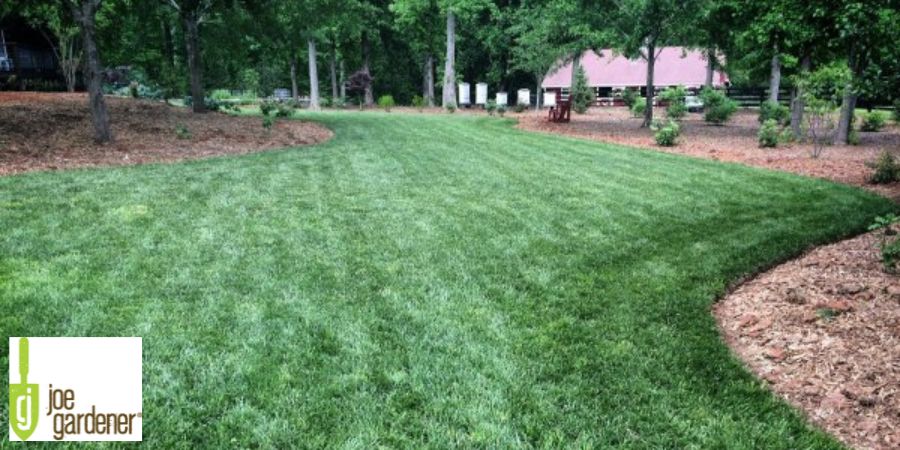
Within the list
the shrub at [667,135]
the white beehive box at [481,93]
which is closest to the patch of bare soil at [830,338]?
the shrub at [667,135]

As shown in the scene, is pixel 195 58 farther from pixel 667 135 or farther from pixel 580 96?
pixel 580 96

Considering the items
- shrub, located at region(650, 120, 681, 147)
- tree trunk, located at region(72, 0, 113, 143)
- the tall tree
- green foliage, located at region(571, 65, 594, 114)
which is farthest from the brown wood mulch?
green foliage, located at region(571, 65, 594, 114)

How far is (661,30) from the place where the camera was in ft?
59.9

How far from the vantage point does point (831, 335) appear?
13.1ft

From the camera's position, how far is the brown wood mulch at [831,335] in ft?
10.4

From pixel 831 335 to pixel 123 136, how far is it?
42.8 feet

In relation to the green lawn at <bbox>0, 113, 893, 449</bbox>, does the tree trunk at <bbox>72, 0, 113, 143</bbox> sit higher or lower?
higher

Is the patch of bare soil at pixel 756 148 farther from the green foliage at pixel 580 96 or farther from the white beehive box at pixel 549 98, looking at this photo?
the white beehive box at pixel 549 98

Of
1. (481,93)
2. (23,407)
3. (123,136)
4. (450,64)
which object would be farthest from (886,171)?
(481,93)

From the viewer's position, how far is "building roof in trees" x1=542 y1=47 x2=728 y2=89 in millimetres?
44188

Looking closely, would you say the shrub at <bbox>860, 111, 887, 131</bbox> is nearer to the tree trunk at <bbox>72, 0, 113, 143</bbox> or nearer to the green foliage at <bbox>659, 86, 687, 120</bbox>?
the green foliage at <bbox>659, 86, 687, 120</bbox>

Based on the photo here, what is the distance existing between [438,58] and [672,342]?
1687 inches

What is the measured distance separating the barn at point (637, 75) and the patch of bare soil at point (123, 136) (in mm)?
32458

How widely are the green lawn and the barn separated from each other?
125 feet
